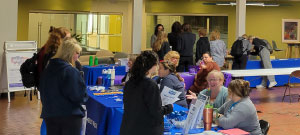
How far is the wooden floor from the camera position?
7.91 meters

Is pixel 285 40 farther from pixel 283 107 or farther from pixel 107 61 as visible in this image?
pixel 107 61

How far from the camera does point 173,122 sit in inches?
191

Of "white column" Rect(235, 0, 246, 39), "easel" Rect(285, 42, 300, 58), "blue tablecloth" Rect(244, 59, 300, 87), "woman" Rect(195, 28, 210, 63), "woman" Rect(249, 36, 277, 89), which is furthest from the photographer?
"easel" Rect(285, 42, 300, 58)

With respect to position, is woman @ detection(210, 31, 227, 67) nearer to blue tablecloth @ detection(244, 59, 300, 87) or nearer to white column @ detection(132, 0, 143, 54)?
blue tablecloth @ detection(244, 59, 300, 87)

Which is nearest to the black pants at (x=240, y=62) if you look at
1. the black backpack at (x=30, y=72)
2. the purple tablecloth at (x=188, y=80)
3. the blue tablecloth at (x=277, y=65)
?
the blue tablecloth at (x=277, y=65)

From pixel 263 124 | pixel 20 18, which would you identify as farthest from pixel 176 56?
pixel 20 18

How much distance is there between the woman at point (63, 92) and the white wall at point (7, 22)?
6.60m

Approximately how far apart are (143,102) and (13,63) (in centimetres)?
684

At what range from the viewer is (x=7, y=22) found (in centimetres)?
1061

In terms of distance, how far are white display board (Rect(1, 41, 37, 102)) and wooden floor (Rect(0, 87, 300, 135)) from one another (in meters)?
0.32

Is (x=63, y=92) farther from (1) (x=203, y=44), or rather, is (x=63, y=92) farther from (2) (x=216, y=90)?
(1) (x=203, y=44)

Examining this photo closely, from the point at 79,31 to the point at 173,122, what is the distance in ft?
45.7

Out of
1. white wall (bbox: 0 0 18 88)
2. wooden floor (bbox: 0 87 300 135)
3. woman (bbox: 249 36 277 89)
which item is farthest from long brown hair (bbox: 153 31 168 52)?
woman (bbox: 249 36 277 89)

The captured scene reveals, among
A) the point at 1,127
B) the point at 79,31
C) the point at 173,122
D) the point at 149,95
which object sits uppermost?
the point at 79,31
